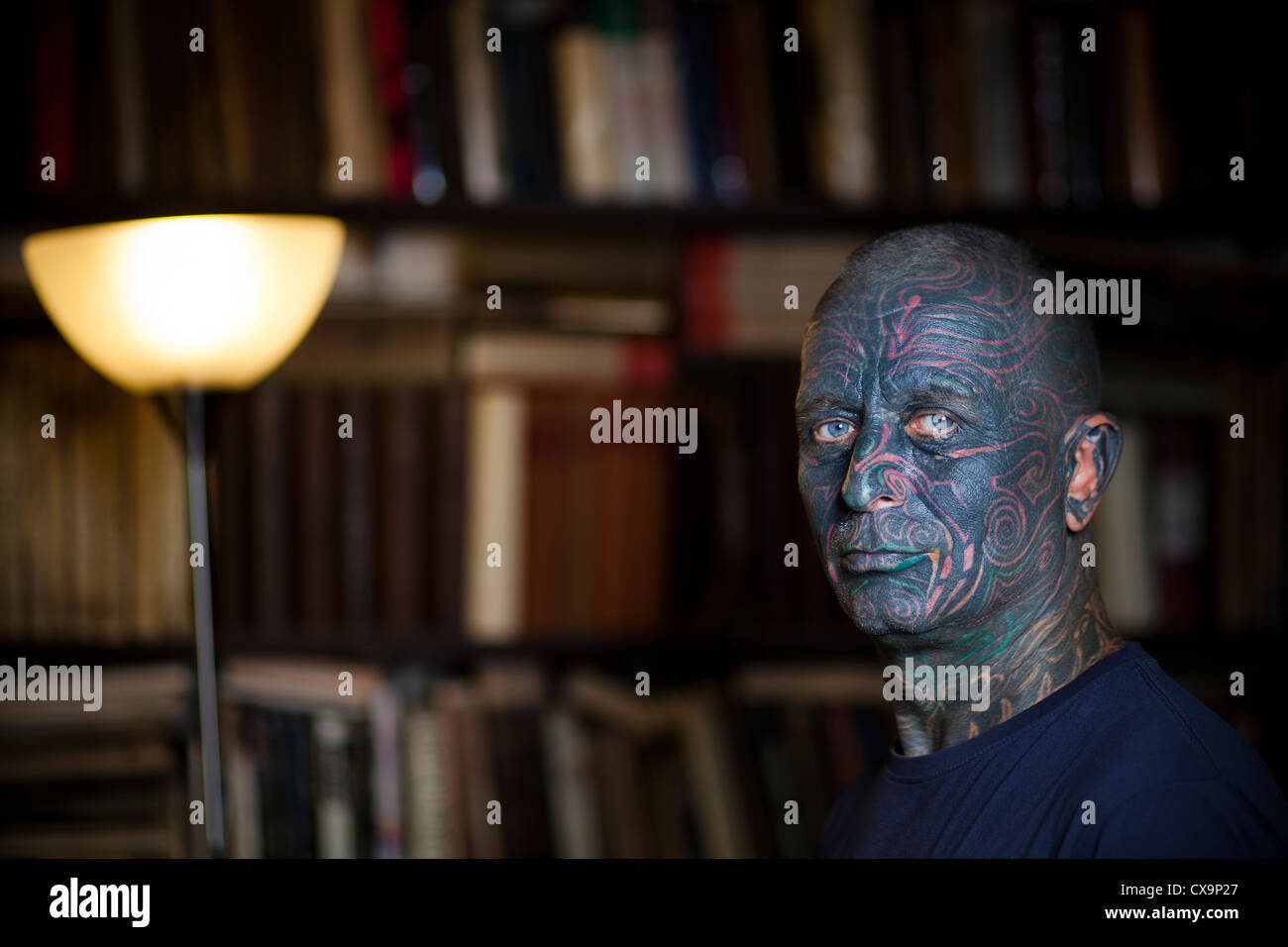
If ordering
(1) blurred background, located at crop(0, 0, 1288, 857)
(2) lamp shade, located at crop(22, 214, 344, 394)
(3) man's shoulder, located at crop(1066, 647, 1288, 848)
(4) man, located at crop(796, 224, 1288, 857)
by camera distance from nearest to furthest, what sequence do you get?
(3) man's shoulder, located at crop(1066, 647, 1288, 848)
(4) man, located at crop(796, 224, 1288, 857)
(2) lamp shade, located at crop(22, 214, 344, 394)
(1) blurred background, located at crop(0, 0, 1288, 857)

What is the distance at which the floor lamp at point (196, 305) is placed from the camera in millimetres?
1200

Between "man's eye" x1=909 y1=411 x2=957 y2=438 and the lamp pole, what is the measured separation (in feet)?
2.52

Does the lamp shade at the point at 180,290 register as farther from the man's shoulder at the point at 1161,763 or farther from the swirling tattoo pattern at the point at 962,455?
the man's shoulder at the point at 1161,763

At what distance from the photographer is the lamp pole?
4.15 feet

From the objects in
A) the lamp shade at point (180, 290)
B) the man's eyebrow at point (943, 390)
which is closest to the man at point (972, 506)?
the man's eyebrow at point (943, 390)

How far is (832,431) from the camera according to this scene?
0.82m

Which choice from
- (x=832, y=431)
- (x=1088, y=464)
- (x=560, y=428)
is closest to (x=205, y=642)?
(x=560, y=428)

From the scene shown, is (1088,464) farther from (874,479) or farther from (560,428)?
(560,428)

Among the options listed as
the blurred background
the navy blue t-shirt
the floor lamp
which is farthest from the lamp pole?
the navy blue t-shirt

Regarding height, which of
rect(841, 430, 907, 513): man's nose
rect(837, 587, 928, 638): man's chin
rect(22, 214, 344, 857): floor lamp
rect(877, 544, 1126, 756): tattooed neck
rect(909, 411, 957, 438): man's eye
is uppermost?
rect(22, 214, 344, 857): floor lamp

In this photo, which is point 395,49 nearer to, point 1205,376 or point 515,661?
point 515,661

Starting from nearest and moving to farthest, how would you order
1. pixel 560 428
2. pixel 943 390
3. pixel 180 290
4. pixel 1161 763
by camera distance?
1. pixel 1161 763
2. pixel 943 390
3. pixel 180 290
4. pixel 560 428

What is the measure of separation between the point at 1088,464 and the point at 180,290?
83 cm

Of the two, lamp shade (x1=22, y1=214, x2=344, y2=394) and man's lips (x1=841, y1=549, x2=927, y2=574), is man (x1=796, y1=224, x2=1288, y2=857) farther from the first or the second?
lamp shade (x1=22, y1=214, x2=344, y2=394)
